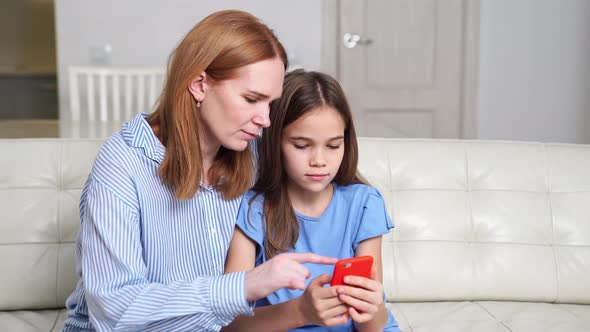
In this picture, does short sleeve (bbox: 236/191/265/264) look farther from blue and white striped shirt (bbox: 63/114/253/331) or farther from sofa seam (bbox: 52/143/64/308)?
sofa seam (bbox: 52/143/64/308)

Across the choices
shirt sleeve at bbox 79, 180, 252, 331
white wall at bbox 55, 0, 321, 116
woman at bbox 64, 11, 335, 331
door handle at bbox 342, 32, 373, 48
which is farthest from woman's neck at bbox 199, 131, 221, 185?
white wall at bbox 55, 0, 321, 116

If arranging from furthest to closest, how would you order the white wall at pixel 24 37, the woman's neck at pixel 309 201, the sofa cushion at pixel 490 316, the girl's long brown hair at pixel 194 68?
the white wall at pixel 24 37 → the sofa cushion at pixel 490 316 → the woman's neck at pixel 309 201 → the girl's long brown hair at pixel 194 68

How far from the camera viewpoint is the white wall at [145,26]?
15.9 ft

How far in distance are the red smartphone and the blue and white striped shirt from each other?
0.52ft

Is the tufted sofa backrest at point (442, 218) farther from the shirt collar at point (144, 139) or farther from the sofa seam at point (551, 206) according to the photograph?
the shirt collar at point (144, 139)

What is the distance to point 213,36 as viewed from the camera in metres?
1.25

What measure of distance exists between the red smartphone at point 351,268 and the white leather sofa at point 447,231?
59 cm

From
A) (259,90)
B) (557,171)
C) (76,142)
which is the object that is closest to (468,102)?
(557,171)

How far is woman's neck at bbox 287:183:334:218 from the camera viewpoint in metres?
1.51

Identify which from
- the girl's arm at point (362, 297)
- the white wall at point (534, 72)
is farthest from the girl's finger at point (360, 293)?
the white wall at point (534, 72)

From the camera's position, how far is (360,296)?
3.89 feet

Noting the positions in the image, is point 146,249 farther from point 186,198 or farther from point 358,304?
point 358,304

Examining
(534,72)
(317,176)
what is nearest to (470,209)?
(317,176)

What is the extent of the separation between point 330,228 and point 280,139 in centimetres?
22
